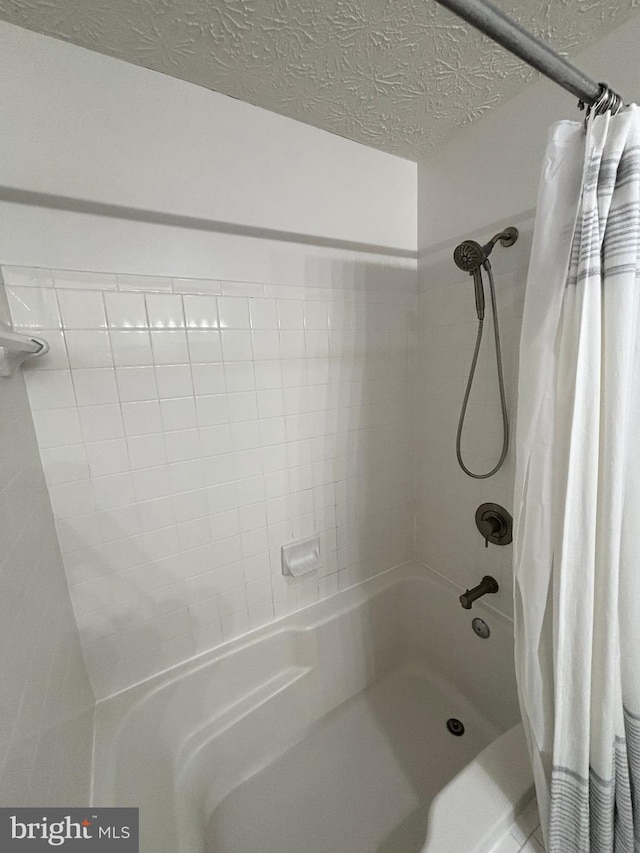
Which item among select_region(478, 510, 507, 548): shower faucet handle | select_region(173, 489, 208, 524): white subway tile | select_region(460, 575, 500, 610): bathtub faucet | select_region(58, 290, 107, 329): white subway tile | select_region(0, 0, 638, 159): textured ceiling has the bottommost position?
select_region(460, 575, 500, 610): bathtub faucet

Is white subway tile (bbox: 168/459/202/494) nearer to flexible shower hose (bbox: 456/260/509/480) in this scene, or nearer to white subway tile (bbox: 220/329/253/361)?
white subway tile (bbox: 220/329/253/361)

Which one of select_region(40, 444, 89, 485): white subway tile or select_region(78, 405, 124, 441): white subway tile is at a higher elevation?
select_region(78, 405, 124, 441): white subway tile

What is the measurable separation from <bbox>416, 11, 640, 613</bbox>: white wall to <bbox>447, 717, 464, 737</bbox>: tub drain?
487mm

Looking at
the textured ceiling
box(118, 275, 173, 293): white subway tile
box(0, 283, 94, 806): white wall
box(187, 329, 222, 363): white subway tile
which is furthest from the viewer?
box(187, 329, 222, 363): white subway tile

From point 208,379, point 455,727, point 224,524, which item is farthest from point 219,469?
point 455,727

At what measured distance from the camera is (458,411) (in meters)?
1.38

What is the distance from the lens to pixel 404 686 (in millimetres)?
1466

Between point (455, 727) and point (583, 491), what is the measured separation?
1.23m

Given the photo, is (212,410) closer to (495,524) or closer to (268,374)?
(268,374)

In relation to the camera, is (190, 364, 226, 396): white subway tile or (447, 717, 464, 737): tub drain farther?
(447, 717, 464, 737): tub drain

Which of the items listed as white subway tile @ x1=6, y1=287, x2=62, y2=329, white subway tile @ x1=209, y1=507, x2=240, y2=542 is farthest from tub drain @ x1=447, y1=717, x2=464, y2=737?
white subway tile @ x1=6, y1=287, x2=62, y2=329

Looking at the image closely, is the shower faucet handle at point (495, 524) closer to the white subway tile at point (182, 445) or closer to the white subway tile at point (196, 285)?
the white subway tile at point (182, 445)

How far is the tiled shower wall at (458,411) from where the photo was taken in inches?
45.5

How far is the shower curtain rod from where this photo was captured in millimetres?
434
